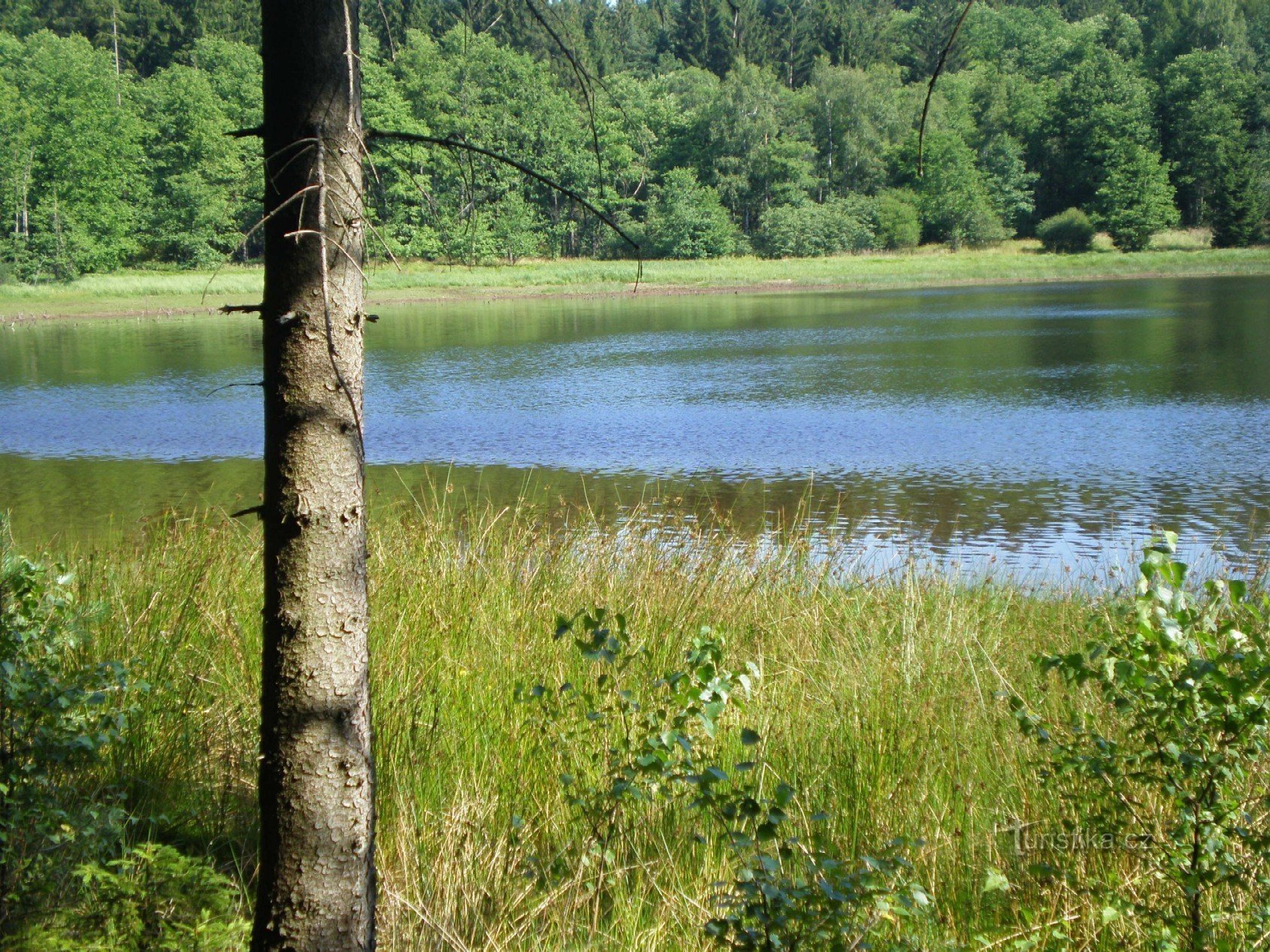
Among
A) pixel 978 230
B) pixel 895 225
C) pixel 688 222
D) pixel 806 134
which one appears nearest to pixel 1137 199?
pixel 978 230

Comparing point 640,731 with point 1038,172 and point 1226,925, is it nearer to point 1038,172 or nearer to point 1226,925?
point 1226,925

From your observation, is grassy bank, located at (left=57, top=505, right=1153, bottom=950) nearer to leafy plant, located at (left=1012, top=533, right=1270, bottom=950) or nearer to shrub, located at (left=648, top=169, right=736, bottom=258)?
leafy plant, located at (left=1012, top=533, right=1270, bottom=950)

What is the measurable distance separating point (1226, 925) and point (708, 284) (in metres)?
55.0

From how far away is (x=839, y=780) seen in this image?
3.09m

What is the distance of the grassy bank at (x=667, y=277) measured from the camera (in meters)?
46.1

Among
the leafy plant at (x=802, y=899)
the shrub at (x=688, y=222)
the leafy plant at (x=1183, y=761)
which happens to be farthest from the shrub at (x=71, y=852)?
the shrub at (x=688, y=222)

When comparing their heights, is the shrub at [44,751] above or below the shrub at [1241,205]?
below

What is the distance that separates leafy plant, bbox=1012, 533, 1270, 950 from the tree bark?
1.38 meters

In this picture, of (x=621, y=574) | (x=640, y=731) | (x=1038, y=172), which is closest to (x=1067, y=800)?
(x=640, y=731)

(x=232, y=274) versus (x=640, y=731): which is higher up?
(x=232, y=274)

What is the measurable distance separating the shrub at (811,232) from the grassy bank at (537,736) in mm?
64407

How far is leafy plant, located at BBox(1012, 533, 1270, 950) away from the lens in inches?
88.6

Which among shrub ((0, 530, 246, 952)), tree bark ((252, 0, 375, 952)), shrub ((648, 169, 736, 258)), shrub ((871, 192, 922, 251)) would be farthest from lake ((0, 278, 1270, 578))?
shrub ((871, 192, 922, 251))

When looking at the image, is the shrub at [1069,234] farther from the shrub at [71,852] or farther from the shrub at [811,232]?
the shrub at [71,852]
